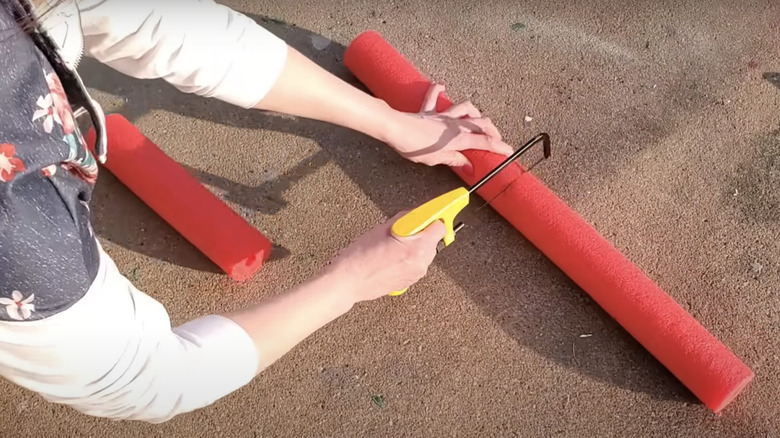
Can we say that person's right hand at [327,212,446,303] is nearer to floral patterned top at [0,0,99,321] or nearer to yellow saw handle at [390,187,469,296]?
yellow saw handle at [390,187,469,296]

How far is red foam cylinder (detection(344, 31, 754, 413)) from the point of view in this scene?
1110 mm

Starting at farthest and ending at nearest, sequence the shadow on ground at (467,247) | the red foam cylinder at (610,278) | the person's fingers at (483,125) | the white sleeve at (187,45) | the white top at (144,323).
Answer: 1. the person's fingers at (483,125)
2. the shadow on ground at (467,247)
3. the red foam cylinder at (610,278)
4. the white sleeve at (187,45)
5. the white top at (144,323)

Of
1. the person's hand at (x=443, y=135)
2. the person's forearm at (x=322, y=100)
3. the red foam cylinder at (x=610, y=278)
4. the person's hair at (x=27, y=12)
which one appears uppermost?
the person's hair at (x=27, y=12)

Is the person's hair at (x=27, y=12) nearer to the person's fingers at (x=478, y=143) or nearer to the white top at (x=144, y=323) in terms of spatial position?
the white top at (x=144, y=323)

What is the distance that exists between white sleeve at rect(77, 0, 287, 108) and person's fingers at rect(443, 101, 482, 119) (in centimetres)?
36

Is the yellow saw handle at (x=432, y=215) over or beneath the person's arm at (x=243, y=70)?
beneath

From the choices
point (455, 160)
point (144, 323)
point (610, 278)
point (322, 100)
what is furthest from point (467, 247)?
point (144, 323)

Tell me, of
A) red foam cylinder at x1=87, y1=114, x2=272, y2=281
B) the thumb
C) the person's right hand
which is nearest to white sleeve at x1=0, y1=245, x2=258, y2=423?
the person's right hand

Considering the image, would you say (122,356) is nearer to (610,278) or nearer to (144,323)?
(144,323)

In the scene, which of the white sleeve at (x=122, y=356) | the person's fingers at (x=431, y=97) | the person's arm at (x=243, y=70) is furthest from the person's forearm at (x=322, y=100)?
the white sleeve at (x=122, y=356)

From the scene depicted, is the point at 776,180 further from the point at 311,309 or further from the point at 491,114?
the point at 311,309

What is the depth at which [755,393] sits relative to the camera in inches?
45.9

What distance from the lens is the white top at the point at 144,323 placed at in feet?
2.54

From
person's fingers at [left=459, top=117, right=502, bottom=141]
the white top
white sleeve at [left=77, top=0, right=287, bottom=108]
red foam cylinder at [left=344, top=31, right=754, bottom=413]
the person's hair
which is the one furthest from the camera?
person's fingers at [left=459, top=117, right=502, bottom=141]
